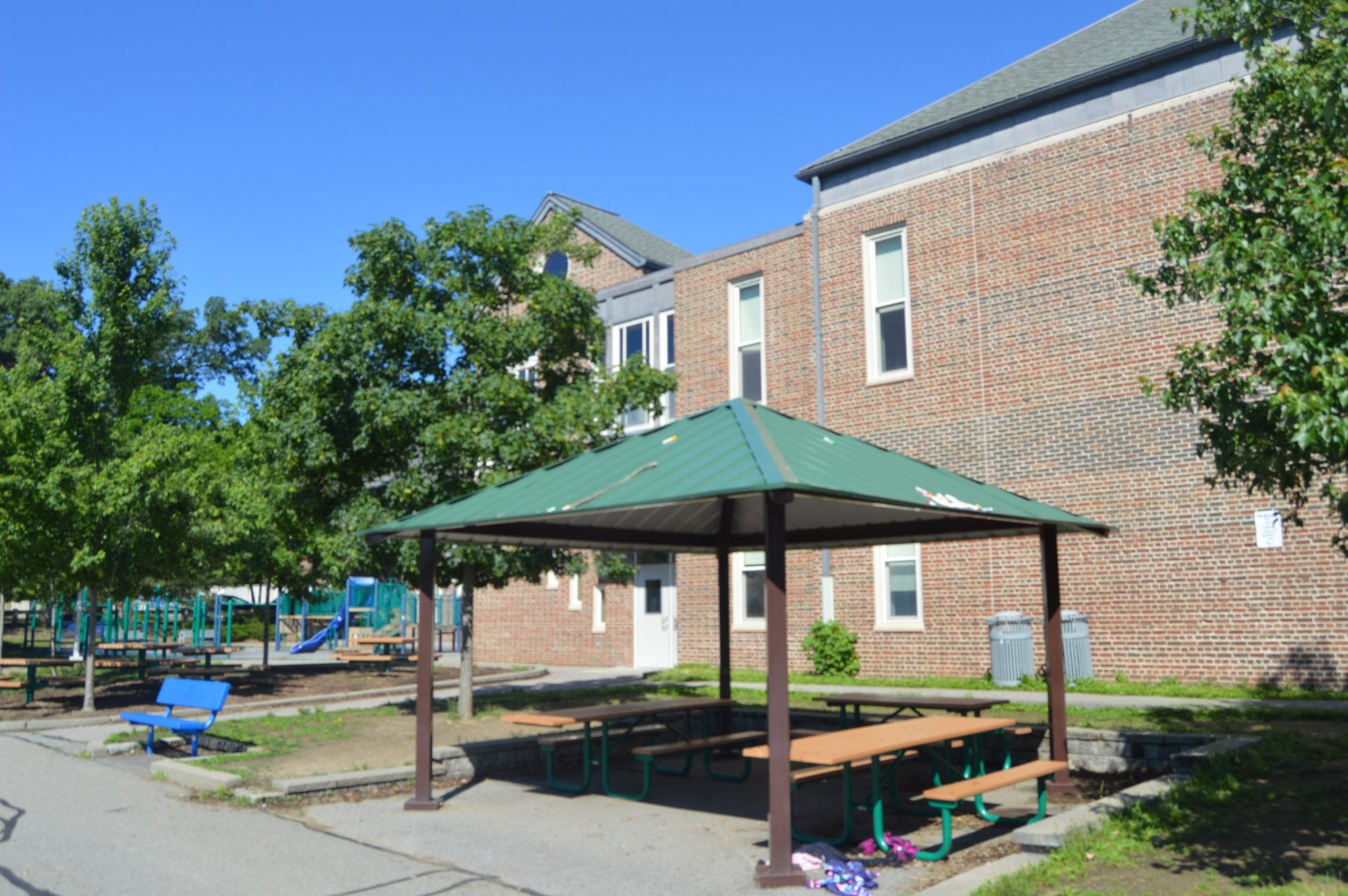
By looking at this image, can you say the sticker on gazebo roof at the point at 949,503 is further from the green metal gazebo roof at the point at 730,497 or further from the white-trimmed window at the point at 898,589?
the white-trimmed window at the point at 898,589

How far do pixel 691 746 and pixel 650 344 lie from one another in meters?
16.1

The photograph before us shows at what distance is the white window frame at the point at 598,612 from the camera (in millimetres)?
26812

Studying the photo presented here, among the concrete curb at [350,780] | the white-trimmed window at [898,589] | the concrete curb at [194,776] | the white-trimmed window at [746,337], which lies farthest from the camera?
the white-trimmed window at [746,337]

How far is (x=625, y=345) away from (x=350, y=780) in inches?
679

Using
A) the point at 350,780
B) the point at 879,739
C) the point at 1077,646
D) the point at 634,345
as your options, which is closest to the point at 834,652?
the point at 1077,646

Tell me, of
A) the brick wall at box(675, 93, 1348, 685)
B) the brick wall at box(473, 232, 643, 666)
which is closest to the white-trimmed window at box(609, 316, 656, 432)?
the brick wall at box(473, 232, 643, 666)

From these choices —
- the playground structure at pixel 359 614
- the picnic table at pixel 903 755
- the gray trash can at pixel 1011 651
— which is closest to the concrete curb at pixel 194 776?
the picnic table at pixel 903 755

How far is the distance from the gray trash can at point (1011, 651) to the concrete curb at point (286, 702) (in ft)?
31.3

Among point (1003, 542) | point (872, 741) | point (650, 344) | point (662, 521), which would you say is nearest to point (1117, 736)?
point (872, 741)

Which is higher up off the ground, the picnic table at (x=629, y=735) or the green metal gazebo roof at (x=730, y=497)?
the green metal gazebo roof at (x=730, y=497)

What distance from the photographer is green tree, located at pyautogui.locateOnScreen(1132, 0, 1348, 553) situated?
6.46 meters

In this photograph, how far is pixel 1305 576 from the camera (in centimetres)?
1602

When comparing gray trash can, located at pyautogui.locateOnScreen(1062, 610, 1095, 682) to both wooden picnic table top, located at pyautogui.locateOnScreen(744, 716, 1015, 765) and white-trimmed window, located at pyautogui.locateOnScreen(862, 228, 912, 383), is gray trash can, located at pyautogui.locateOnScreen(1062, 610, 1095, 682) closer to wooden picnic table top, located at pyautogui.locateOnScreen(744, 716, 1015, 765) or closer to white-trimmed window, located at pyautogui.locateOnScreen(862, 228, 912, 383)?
white-trimmed window, located at pyautogui.locateOnScreen(862, 228, 912, 383)

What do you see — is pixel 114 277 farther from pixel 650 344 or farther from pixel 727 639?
pixel 727 639
